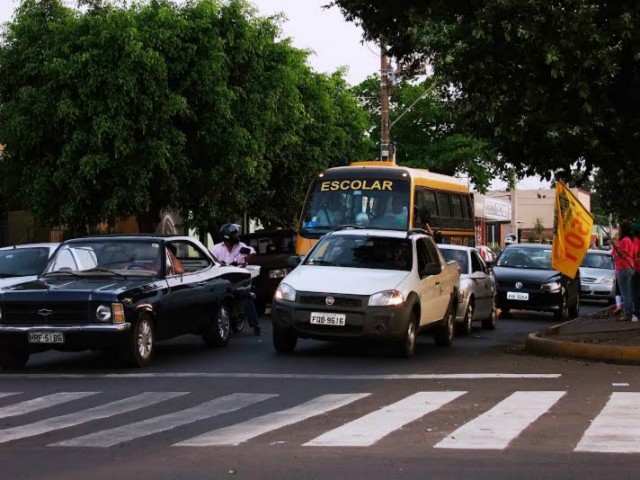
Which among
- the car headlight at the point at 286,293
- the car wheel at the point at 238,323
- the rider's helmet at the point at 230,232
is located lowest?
the car wheel at the point at 238,323

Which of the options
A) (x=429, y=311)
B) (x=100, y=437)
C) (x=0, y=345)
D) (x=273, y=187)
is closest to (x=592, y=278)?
(x=273, y=187)

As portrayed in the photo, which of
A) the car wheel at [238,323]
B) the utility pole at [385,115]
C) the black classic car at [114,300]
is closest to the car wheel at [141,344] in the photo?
the black classic car at [114,300]

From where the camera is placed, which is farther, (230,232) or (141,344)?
(230,232)

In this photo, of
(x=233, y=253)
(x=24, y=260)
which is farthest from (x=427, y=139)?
(x=24, y=260)

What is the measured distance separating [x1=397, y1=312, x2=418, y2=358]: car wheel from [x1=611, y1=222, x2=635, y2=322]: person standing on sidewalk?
5.62m

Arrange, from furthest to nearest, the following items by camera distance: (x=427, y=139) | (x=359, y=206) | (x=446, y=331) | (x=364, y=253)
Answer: (x=427, y=139) < (x=359, y=206) < (x=446, y=331) < (x=364, y=253)

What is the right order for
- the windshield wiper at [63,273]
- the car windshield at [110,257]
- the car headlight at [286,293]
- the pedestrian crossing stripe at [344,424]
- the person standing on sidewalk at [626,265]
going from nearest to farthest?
1. the pedestrian crossing stripe at [344,424]
2. the windshield wiper at [63,273]
3. the car windshield at [110,257]
4. the car headlight at [286,293]
5. the person standing on sidewalk at [626,265]

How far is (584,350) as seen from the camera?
1431 cm

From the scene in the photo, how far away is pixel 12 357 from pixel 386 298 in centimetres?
471

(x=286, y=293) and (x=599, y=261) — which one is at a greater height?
(x=599, y=261)

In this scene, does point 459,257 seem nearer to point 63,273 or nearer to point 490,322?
point 490,322

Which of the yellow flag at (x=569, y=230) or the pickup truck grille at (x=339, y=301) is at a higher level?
the yellow flag at (x=569, y=230)

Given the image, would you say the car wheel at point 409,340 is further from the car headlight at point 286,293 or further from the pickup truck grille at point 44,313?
the pickup truck grille at point 44,313

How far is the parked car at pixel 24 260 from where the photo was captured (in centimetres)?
1728
